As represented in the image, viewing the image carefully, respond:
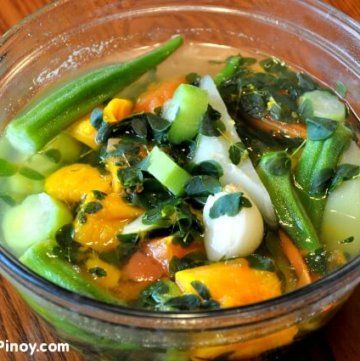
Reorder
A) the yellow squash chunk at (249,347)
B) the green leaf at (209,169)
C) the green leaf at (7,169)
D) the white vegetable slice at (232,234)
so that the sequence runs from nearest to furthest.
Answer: the yellow squash chunk at (249,347) → the white vegetable slice at (232,234) → the green leaf at (209,169) → the green leaf at (7,169)

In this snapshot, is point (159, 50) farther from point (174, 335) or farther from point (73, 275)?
point (174, 335)

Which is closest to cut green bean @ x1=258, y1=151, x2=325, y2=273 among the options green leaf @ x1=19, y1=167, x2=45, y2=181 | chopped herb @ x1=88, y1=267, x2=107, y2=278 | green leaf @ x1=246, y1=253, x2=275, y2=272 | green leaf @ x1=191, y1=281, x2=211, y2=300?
green leaf @ x1=246, y1=253, x2=275, y2=272

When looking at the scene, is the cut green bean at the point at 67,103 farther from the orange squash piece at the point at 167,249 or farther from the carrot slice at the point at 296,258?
the carrot slice at the point at 296,258

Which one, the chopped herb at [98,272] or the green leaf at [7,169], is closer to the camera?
the chopped herb at [98,272]

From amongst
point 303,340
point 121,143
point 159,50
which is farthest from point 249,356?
point 159,50

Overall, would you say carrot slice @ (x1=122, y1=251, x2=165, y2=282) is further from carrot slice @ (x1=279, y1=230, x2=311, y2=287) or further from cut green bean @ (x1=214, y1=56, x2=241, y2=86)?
cut green bean @ (x1=214, y1=56, x2=241, y2=86)

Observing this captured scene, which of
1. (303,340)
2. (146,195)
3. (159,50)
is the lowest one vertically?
(303,340)

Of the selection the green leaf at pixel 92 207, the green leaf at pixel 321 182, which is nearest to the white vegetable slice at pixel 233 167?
the green leaf at pixel 321 182

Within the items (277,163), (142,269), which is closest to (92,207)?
(142,269)
